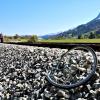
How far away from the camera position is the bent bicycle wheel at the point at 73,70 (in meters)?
8.31

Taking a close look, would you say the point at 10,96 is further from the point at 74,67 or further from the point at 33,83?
the point at 74,67

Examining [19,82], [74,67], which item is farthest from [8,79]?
[74,67]

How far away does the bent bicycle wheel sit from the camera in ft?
27.3

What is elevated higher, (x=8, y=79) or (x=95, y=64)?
(x=95, y=64)

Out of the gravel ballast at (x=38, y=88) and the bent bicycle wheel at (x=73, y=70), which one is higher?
the bent bicycle wheel at (x=73, y=70)

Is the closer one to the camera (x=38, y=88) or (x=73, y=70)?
(x=38, y=88)

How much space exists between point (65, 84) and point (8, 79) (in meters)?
3.50

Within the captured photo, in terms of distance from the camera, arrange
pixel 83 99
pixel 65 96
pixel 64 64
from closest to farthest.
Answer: pixel 83 99 → pixel 65 96 → pixel 64 64

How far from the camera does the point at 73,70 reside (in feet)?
30.3

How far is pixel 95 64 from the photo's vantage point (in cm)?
844

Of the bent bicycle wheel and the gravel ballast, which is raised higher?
the bent bicycle wheel

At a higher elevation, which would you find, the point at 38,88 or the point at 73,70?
the point at 73,70

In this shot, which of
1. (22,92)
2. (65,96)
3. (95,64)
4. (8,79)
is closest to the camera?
(65,96)

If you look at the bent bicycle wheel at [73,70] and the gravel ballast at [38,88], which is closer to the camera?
the gravel ballast at [38,88]
